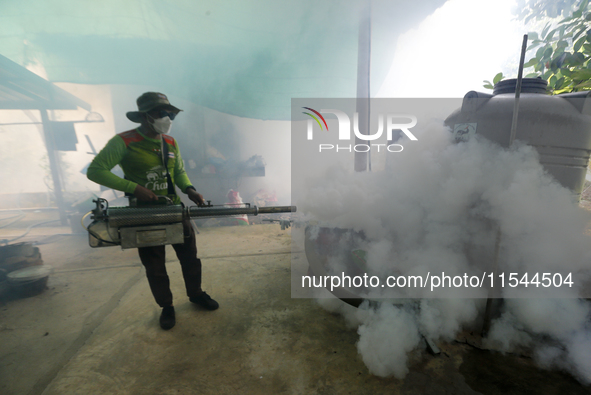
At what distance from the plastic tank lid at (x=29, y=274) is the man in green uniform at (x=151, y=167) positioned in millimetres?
1695

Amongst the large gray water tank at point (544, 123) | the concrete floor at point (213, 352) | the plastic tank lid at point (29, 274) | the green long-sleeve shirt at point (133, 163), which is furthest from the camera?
the plastic tank lid at point (29, 274)

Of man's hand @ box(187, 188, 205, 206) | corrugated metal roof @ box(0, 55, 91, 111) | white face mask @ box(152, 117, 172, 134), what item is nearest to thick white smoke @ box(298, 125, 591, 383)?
man's hand @ box(187, 188, 205, 206)

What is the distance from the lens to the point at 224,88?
5.46 m

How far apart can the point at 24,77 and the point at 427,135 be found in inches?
257

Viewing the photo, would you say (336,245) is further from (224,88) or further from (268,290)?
(224,88)

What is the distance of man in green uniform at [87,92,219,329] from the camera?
1.79 m

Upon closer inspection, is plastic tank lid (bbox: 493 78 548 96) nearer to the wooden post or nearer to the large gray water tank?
the large gray water tank

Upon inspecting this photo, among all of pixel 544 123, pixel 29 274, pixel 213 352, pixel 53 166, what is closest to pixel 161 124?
pixel 213 352

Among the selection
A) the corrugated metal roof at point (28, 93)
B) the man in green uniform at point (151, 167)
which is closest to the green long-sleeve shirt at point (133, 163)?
the man in green uniform at point (151, 167)

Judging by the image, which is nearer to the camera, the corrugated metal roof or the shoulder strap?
the shoulder strap

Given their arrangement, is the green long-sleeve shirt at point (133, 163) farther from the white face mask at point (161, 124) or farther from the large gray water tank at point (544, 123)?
the large gray water tank at point (544, 123)

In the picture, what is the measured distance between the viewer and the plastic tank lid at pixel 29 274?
8.07 ft

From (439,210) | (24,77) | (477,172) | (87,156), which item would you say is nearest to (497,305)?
(439,210)

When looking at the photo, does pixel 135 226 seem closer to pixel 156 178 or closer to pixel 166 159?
pixel 156 178
